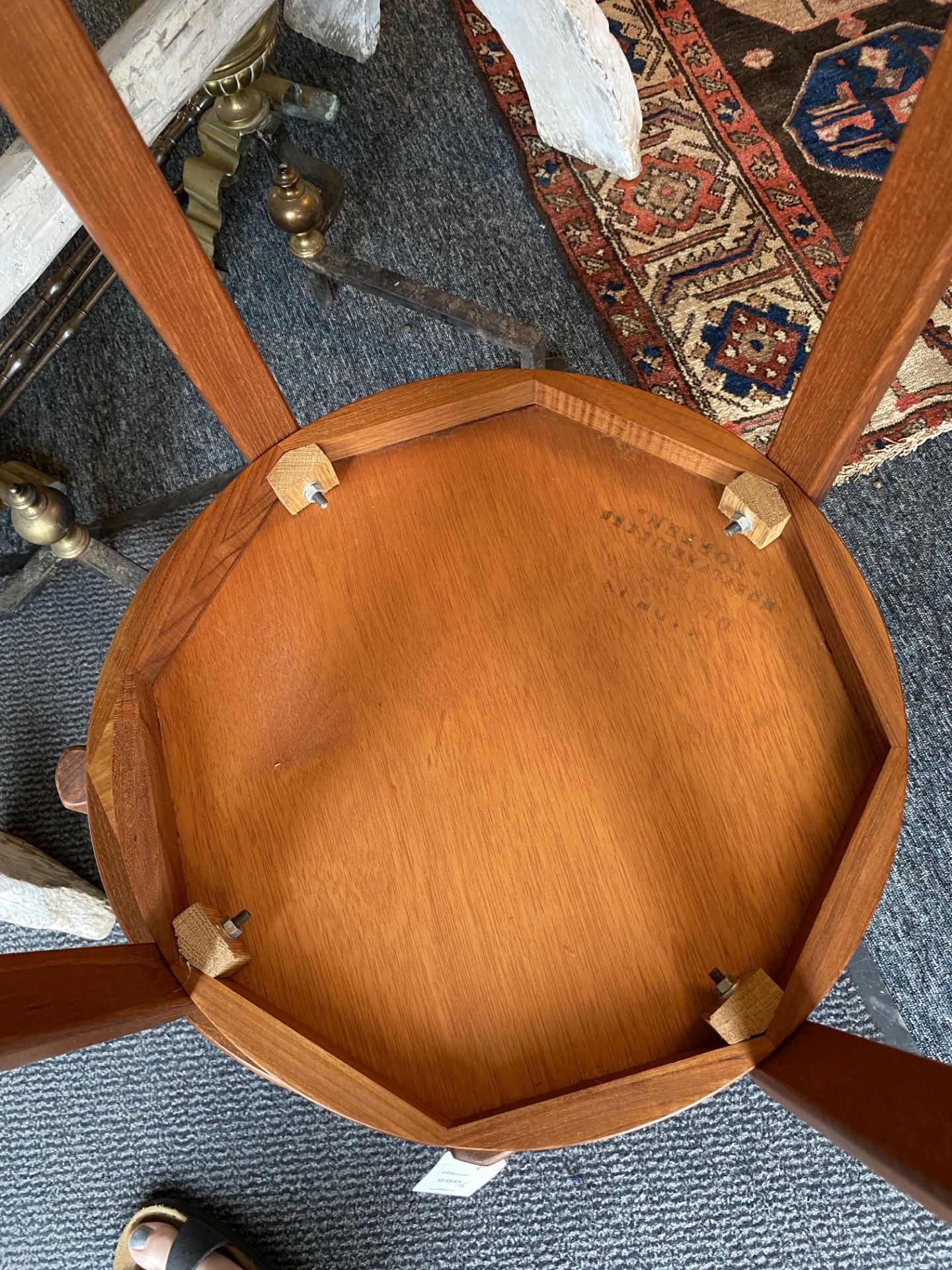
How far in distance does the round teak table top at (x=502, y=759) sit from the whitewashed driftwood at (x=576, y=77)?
0.65 meters

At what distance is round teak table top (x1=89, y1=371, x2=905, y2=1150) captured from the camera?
61 centimetres

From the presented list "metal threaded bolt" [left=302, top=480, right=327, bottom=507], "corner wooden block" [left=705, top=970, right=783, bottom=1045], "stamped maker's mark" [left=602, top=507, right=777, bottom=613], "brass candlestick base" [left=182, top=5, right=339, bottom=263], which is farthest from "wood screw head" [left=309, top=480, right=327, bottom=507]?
"brass candlestick base" [left=182, top=5, right=339, bottom=263]

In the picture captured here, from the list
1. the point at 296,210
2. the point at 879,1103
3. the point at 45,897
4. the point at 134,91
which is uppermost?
the point at 134,91

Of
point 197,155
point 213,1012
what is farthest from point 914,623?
point 197,155

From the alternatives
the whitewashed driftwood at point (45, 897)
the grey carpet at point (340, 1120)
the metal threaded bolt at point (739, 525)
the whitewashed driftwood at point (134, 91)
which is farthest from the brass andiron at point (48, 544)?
the metal threaded bolt at point (739, 525)

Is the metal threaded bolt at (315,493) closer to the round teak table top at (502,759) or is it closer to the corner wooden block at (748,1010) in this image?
the round teak table top at (502,759)

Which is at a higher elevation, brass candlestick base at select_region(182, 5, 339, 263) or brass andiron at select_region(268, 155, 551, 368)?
brass candlestick base at select_region(182, 5, 339, 263)

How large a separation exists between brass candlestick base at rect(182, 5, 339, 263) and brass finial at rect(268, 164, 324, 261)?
0.16m

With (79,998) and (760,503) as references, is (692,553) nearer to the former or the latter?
(760,503)

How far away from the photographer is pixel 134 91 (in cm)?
99

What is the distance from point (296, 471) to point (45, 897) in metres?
0.62

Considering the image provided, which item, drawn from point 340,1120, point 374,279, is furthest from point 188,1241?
point 374,279

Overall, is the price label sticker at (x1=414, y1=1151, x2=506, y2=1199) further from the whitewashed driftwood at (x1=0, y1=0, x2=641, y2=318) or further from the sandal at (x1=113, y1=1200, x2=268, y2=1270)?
the whitewashed driftwood at (x1=0, y1=0, x2=641, y2=318)

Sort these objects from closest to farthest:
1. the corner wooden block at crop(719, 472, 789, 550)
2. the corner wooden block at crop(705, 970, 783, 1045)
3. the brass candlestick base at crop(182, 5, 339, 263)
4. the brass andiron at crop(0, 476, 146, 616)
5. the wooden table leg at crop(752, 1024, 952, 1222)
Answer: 1. the wooden table leg at crop(752, 1024, 952, 1222)
2. the corner wooden block at crop(705, 970, 783, 1045)
3. the corner wooden block at crop(719, 472, 789, 550)
4. the brass andiron at crop(0, 476, 146, 616)
5. the brass candlestick base at crop(182, 5, 339, 263)
